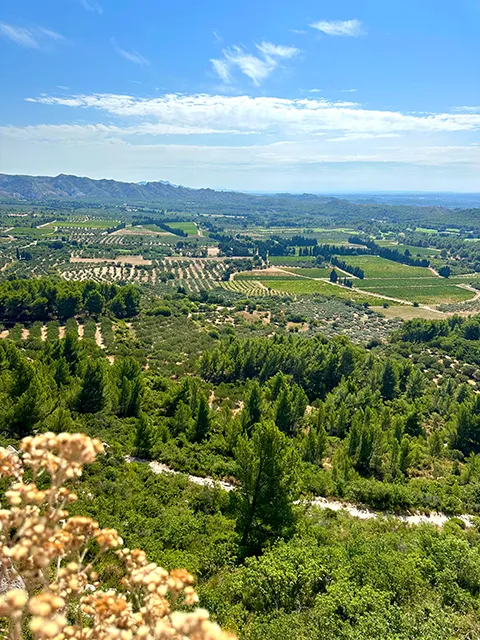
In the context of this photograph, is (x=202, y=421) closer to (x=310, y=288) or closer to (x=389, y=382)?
(x=389, y=382)

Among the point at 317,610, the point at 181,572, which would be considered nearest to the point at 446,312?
the point at 317,610

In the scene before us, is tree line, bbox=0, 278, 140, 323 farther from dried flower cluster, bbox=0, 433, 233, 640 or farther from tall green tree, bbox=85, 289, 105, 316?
dried flower cluster, bbox=0, 433, 233, 640

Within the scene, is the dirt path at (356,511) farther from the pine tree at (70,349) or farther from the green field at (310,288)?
the green field at (310,288)

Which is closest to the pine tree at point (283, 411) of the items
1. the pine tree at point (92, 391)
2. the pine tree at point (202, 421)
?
the pine tree at point (202, 421)

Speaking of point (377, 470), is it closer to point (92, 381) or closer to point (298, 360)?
point (298, 360)

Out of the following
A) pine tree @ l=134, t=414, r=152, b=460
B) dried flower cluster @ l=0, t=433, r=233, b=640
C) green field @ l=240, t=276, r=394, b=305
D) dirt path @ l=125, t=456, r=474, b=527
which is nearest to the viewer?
dried flower cluster @ l=0, t=433, r=233, b=640

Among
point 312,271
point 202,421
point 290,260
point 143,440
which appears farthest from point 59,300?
point 290,260

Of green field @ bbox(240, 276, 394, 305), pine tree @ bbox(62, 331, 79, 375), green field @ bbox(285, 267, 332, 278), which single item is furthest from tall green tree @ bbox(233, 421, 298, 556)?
green field @ bbox(285, 267, 332, 278)
